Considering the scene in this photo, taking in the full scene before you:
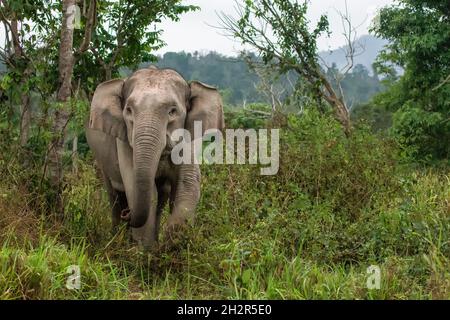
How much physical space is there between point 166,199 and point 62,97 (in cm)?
159

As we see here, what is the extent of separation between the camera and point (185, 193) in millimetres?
6945

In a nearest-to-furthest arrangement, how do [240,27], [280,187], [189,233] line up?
[189,233] → [280,187] → [240,27]

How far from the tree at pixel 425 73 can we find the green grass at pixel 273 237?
5.54 metres

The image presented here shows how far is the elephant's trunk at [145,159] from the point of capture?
617 cm

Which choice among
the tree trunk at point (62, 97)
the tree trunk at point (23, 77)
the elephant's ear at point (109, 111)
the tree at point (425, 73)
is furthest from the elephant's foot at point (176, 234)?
the tree at point (425, 73)

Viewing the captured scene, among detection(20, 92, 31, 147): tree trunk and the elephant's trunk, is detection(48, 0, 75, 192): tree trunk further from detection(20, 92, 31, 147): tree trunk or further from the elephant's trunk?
the elephant's trunk

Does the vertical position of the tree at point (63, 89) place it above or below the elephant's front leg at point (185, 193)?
above

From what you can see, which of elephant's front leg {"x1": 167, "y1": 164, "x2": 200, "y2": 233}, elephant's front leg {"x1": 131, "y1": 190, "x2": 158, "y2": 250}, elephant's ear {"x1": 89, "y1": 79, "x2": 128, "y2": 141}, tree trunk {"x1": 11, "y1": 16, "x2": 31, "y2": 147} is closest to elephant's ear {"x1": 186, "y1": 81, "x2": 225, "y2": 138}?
elephant's front leg {"x1": 167, "y1": 164, "x2": 200, "y2": 233}

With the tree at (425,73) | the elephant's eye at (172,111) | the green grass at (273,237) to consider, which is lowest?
the green grass at (273,237)

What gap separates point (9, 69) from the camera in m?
8.16

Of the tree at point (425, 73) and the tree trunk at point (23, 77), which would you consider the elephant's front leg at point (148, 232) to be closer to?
the tree trunk at point (23, 77)
